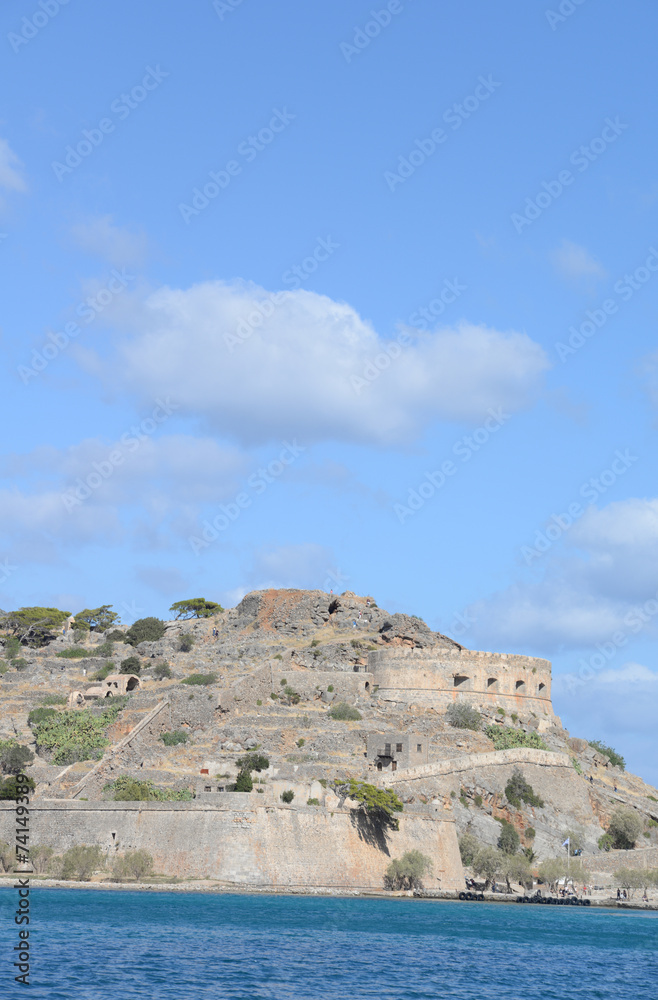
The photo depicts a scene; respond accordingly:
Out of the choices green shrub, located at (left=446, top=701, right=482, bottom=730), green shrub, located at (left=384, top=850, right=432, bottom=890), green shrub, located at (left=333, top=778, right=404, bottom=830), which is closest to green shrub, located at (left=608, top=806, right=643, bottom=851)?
green shrub, located at (left=446, top=701, right=482, bottom=730)

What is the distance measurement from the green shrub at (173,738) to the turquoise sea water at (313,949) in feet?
37.0

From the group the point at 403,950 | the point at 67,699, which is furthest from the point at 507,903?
the point at 67,699

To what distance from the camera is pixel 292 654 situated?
76.2m

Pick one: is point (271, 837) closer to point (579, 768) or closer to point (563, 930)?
point (563, 930)

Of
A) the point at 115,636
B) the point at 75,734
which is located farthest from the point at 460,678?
the point at 115,636

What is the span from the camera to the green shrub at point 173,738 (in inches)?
2415

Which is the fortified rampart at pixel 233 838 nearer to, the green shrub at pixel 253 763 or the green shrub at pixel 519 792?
the green shrub at pixel 253 763

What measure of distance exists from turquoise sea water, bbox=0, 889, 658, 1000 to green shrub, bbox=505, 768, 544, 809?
9.20 meters

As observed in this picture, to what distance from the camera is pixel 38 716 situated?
219 feet

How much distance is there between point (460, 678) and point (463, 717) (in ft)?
21.0

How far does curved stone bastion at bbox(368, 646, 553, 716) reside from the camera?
74812 mm

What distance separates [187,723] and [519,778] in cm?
1713

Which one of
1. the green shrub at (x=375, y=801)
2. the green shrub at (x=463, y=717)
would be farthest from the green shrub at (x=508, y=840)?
the green shrub at (x=463, y=717)

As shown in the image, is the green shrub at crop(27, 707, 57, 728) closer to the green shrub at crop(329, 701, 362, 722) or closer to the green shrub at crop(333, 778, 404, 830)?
the green shrub at crop(329, 701, 362, 722)
